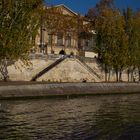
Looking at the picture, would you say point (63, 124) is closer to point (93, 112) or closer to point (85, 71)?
point (93, 112)

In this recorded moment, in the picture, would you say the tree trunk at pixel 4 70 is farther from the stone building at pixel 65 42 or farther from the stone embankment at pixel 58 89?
the stone building at pixel 65 42

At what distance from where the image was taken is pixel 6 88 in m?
50.2

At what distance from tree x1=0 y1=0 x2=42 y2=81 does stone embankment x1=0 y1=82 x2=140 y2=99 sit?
21.1 ft

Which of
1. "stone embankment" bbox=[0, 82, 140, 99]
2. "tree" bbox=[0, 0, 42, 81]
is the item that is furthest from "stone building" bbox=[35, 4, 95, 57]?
"tree" bbox=[0, 0, 42, 81]

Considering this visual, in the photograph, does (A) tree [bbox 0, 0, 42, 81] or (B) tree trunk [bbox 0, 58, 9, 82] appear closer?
(A) tree [bbox 0, 0, 42, 81]

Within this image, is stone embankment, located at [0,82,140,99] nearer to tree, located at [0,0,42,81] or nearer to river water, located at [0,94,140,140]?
tree, located at [0,0,42,81]

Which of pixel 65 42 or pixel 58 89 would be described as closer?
pixel 58 89

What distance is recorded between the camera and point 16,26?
204ft

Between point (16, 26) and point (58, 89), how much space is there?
11.1 metres

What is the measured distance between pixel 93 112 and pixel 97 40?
162ft

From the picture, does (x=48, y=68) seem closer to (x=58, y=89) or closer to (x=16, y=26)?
(x=16, y=26)

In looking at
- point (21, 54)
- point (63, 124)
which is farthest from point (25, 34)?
point (63, 124)

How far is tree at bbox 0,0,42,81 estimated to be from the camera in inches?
2409

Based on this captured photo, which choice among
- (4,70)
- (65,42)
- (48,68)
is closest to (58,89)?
(4,70)
